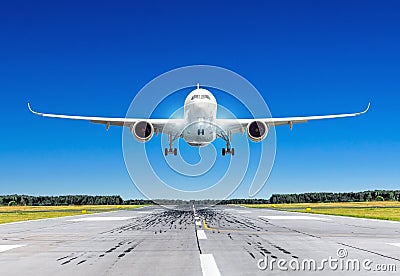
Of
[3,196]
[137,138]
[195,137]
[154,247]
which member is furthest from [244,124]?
[3,196]

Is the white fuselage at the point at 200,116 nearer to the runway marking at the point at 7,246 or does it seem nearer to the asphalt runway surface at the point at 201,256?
the asphalt runway surface at the point at 201,256

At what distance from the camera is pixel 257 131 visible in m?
34.7

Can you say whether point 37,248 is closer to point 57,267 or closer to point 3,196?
point 57,267

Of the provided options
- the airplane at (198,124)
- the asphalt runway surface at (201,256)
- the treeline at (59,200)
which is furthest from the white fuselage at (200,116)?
the treeline at (59,200)

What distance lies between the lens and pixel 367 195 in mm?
124438

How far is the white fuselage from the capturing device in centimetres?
3309

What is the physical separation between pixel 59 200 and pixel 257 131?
367 feet

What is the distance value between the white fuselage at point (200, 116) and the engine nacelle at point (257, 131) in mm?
2613

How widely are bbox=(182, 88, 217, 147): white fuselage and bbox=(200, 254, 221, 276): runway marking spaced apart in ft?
69.9

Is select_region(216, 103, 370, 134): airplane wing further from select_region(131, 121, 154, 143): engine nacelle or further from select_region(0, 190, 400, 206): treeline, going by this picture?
select_region(0, 190, 400, 206): treeline

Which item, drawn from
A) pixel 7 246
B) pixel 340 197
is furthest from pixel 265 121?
pixel 340 197

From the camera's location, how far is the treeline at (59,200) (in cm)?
12531

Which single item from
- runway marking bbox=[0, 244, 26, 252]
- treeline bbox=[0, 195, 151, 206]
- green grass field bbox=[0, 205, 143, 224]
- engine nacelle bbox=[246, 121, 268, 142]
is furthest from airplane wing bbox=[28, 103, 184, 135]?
treeline bbox=[0, 195, 151, 206]

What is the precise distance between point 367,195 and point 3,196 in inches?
3866
